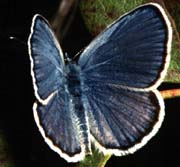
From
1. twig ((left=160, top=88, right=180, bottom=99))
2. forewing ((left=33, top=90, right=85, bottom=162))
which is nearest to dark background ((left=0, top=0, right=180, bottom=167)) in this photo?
forewing ((left=33, top=90, right=85, bottom=162))

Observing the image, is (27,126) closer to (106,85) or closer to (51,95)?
(51,95)

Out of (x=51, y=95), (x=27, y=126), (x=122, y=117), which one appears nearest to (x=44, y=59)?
(x=51, y=95)

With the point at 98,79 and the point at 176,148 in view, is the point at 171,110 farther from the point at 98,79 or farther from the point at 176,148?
the point at 98,79

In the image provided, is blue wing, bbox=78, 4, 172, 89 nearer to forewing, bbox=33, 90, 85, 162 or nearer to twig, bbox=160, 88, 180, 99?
twig, bbox=160, 88, 180, 99

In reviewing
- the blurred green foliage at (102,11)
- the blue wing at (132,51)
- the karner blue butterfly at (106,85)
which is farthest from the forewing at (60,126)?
the blurred green foliage at (102,11)

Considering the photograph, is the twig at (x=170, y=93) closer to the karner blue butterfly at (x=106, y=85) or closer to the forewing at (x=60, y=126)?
the karner blue butterfly at (x=106, y=85)

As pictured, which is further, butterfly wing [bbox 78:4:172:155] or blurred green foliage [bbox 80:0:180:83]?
blurred green foliage [bbox 80:0:180:83]

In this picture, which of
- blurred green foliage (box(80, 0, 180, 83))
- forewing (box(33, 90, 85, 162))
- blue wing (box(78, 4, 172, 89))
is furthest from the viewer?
blurred green foliage (box(80, 0, 180, 83))
